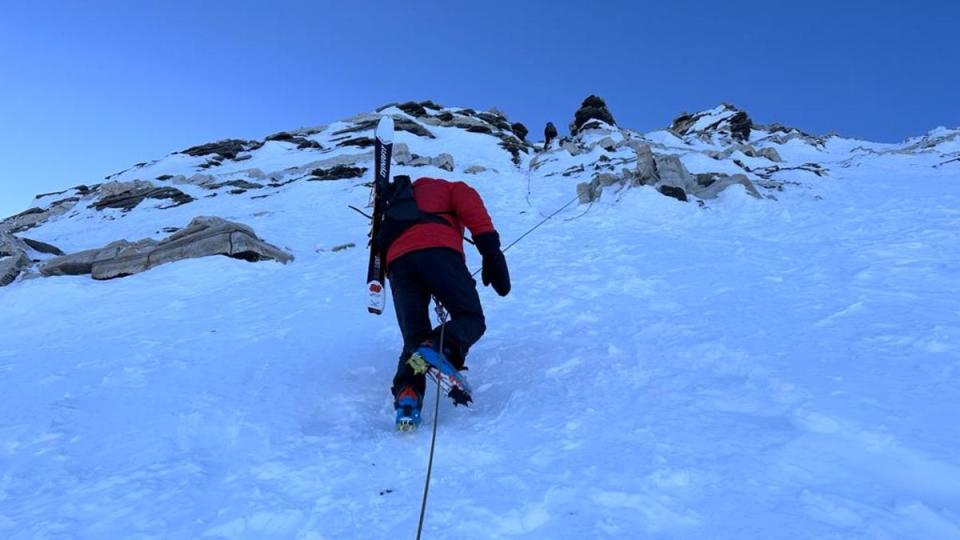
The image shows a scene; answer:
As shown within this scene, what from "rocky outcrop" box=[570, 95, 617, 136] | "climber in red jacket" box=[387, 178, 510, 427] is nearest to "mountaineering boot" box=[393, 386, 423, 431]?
"climber in red jacket" box=[387, 178, 510, 427]

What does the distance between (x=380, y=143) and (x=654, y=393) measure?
11.6ft

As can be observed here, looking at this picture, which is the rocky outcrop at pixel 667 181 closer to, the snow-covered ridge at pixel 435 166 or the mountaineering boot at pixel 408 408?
the snow-covered ridge at pixel 435 166

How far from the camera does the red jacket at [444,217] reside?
477cm

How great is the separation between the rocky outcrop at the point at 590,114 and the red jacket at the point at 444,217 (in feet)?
173

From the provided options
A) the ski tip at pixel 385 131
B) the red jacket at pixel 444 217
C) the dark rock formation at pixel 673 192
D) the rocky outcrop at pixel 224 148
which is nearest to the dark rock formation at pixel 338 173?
the rocky outcrop at pixel 224 148

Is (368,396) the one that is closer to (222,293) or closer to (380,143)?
(380,143)

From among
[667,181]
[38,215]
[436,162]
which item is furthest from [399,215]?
[38,215]

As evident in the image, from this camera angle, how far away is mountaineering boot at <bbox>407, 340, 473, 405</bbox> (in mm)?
4195

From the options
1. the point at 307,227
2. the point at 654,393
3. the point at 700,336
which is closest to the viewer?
the point at 654,393

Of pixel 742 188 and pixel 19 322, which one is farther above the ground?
pixel 742 188

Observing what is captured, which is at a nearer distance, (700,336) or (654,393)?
(654,393)

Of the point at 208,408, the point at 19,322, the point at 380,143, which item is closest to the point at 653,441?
the point at 208,408

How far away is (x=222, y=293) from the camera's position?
32.5ft

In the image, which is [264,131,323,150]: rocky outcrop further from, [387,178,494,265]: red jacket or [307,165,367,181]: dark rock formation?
[387,178,494,265]: red jacket
